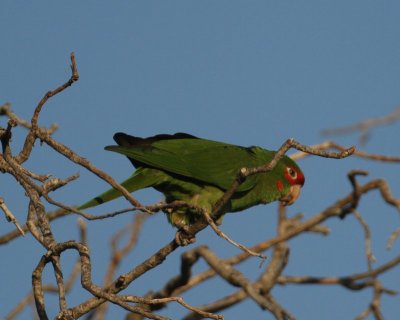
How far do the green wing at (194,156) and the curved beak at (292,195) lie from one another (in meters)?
0.34

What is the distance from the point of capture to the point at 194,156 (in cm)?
546

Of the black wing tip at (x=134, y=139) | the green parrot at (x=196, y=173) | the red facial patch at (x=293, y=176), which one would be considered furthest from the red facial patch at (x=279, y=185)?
the black wing tip at (x=134, y=139)

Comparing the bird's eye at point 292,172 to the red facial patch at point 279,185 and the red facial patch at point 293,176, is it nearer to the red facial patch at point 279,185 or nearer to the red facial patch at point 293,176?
the red facial patch at point 293,176

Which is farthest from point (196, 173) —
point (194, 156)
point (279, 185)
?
point (279, 185)

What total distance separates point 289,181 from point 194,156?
2.80 ft

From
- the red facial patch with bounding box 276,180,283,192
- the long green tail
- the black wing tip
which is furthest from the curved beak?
the long green tail

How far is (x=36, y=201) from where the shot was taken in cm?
361

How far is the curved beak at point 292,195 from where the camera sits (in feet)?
19.5

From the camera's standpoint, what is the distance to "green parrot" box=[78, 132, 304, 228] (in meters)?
5.11

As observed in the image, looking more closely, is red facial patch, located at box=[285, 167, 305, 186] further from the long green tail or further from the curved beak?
the long green tail

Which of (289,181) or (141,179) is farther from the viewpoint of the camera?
(289,181)

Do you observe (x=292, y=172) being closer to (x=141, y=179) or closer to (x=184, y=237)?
(x=141, y=179)

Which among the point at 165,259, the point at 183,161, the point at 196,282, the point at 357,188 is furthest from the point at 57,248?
the point at 357,188

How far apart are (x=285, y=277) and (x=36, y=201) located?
3485 millimetres
